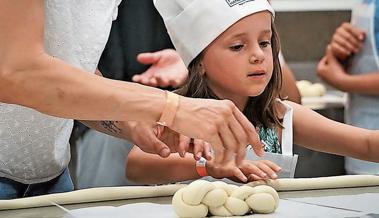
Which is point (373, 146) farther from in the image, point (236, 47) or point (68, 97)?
point (68, 97)

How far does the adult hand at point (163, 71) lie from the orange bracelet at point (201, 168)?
21.7 inches

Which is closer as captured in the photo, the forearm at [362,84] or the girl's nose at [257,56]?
the girl's nose at [257,56]

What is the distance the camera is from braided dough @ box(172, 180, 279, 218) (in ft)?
3.32

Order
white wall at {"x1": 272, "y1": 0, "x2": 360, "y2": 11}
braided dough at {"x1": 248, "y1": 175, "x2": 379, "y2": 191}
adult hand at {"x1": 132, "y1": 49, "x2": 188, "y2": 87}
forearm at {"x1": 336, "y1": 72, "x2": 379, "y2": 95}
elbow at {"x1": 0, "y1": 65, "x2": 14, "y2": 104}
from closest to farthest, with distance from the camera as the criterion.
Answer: elbow at {"x1": 0, "y1": 65, "x2": 14, "y2": 104} < braided dough at {"x1": 248, "y1": 175, "x2": 379, "y2": 191} < adult hand at {"x1": 132, "y1": 49, "x2": 188, "y2": 87} < forearm at {"x1": 336, "y1": 72, "x2": 379, "y2": 95} < white wall at {"x1": 272, "y1": 0, "x2": 360, "y2": 11}

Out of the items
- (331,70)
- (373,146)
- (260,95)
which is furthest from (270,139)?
(331,70)

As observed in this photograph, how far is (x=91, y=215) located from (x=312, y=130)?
664mm

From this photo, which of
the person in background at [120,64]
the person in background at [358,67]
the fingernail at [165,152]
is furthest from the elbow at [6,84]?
the person in background at [358,67]

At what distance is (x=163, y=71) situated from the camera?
1972 mm

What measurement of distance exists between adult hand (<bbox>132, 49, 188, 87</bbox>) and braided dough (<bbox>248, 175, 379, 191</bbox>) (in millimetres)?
701

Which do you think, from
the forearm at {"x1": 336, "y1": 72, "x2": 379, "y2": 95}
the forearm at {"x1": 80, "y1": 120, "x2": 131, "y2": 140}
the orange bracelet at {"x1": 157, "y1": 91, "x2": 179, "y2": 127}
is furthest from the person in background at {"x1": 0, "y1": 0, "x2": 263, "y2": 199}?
the forearm at {"x1": 336, "y1": 72, "x2": 379, "y2": 95}

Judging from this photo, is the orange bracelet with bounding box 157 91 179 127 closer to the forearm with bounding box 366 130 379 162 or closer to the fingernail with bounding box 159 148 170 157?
the fingernail with bounding box 159 148 170 157

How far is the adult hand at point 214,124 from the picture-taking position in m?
1.01

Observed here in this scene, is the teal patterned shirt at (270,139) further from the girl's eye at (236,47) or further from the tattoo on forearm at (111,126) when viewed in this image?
the tattoo on forearm at (111,126)

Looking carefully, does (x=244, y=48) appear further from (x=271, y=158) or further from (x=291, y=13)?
(x=291, y=13)
